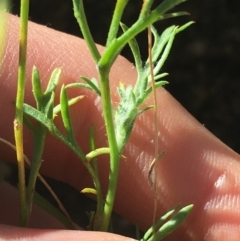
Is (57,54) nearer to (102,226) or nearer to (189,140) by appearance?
(189,140)

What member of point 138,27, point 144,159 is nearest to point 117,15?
point 138,27

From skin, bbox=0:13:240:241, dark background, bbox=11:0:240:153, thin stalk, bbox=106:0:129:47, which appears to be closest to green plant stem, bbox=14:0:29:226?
thin stalk, bbox=106:0:129:47

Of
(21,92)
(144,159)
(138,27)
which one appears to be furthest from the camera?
(144,159)

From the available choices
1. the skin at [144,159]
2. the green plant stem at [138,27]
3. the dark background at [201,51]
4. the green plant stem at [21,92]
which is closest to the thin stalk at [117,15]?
the green plant stem at [138,27]

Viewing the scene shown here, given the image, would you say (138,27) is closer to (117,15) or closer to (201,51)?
(117,15)

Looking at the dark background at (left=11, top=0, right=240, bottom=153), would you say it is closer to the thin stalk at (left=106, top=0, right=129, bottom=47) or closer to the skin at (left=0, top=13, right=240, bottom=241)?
the skin at (left=0, top=13, right=240, bottom=241)

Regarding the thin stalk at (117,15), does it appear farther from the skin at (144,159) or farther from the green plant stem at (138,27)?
the skin at (144,159)

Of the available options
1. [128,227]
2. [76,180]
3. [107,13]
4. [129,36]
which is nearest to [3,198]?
[76,180]
